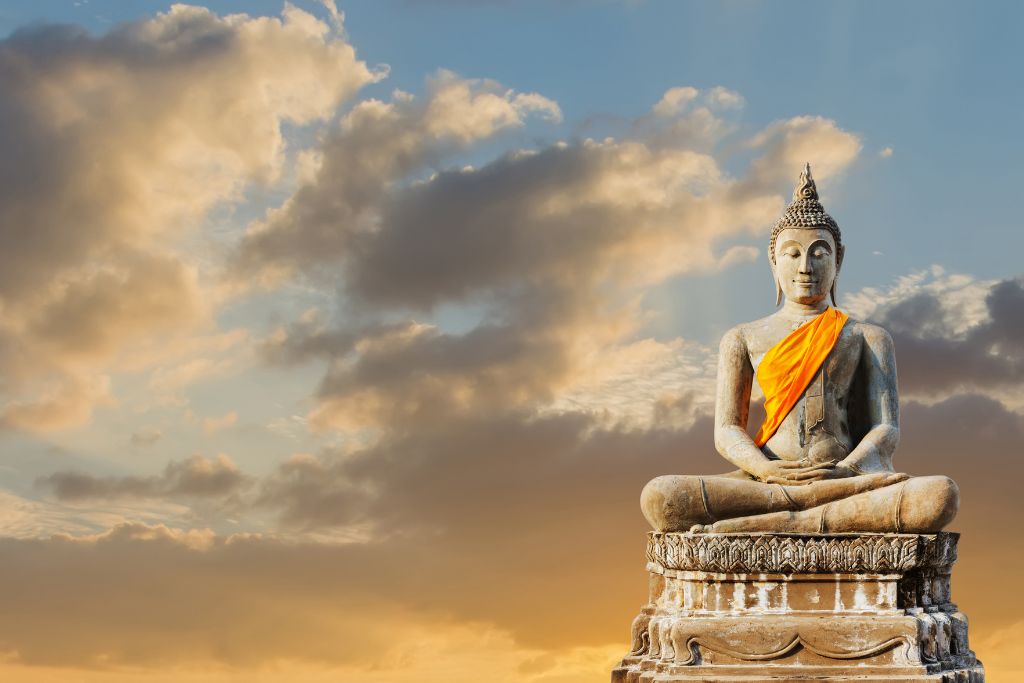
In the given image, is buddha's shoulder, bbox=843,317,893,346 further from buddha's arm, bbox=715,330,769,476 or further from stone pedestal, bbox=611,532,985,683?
stone pedestal, bbox=611,532,985,683

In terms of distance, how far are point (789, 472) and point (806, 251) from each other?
7.50 ft

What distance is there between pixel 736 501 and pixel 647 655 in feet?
5.58

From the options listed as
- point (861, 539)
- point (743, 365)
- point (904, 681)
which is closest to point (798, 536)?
point (861, 539)

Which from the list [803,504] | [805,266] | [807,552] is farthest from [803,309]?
[807,552]

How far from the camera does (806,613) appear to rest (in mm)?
12820

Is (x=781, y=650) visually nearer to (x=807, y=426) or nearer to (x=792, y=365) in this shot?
(x=807, y=426)

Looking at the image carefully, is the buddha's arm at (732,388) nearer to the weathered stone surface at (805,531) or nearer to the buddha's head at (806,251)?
the weathered stone surface at (805,531)

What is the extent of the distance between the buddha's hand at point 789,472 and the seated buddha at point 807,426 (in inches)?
0.4

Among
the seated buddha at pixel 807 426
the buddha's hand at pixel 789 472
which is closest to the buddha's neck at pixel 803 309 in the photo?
the seated buddha at pixel 807 426

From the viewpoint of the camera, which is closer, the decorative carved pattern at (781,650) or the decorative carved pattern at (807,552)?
the decorative carved pattern at (781,650)

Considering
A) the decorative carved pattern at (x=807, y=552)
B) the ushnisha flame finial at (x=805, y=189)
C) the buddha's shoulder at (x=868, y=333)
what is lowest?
the decorative carved pattern at (x=807, y=552)

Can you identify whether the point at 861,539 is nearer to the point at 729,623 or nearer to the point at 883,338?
the point at 729,623

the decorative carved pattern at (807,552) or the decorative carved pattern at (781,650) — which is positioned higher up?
the decorative carved pattern at (807,552)

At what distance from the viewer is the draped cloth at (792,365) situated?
1423cm
